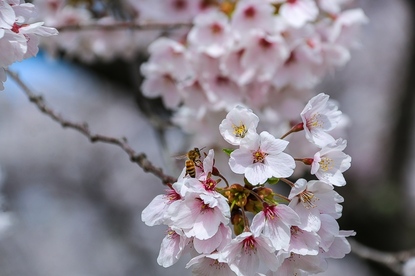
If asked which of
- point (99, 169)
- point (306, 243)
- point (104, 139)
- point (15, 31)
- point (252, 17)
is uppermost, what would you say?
point (15, 31)

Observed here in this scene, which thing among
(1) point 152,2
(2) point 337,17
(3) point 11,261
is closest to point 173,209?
(2) point 337,17

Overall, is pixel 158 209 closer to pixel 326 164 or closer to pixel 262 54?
pixel 326 164

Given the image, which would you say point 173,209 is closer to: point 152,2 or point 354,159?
point 152,2

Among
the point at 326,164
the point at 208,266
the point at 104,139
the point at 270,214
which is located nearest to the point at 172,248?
the point at 208,266

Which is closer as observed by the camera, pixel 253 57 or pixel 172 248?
pixel 172 248

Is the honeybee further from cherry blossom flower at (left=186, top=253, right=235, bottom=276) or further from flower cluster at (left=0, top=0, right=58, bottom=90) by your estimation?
flower cluster at (left=0, top=0, right=58, bottom=90)

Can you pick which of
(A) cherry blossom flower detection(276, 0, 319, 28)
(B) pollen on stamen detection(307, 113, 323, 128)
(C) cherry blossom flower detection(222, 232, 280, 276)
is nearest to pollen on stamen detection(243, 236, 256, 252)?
(C) cherry blossom flower detection(222, 232, 280, 276)

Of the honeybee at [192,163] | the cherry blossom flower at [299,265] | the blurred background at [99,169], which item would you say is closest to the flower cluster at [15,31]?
the honeybee at [192,163]
